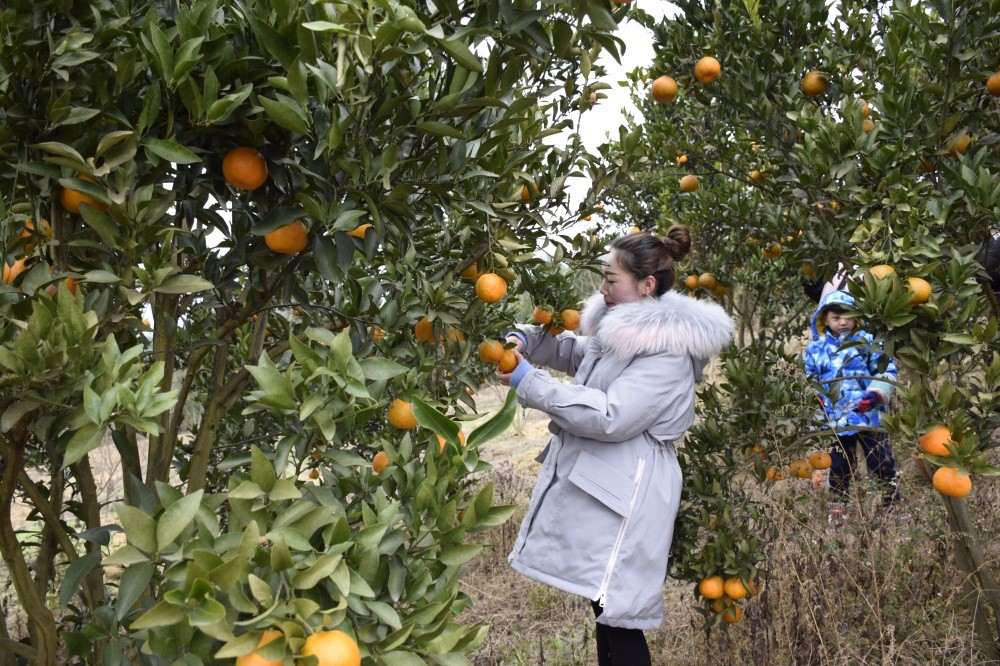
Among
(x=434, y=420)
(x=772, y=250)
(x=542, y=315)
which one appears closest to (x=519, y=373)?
(x=542, y=315)

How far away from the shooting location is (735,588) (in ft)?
7.39

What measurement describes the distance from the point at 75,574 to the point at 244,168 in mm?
695

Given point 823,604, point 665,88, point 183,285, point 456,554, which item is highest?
point 665,88

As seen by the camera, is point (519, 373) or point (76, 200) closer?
point (76, 200)

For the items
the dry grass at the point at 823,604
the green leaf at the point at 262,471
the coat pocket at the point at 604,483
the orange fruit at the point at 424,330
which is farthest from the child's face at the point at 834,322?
the green leaf at the point at 262,471

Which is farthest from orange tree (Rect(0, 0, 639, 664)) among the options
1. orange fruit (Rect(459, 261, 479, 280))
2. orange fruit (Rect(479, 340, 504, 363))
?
orange fruit (Rect(479, 340, 504, 363))

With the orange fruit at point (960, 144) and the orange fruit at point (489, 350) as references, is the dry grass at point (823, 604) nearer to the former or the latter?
the orange fruit at point (489, 350)

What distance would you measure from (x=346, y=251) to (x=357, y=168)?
6.5 inches

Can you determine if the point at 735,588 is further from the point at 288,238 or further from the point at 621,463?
the point at 288,238

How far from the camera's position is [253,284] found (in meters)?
1.34

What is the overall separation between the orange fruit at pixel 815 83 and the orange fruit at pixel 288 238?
1.93 m

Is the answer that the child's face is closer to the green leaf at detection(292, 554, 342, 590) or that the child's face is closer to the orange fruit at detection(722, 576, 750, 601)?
the orange fruit at detection(722, 576, 750, 601)

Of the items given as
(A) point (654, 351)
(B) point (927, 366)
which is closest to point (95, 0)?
(A) point (654, 351)

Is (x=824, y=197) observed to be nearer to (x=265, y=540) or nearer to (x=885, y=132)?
(x=885, y=132)
